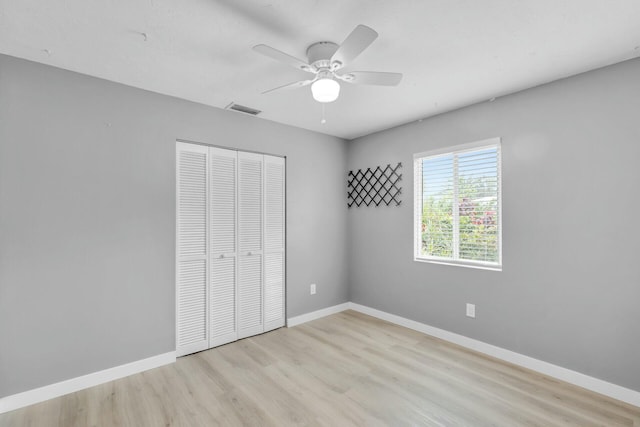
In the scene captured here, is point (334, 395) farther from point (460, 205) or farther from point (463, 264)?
point (460, 205)

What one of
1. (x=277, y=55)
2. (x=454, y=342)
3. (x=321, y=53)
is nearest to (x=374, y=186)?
(x=454, y=342)

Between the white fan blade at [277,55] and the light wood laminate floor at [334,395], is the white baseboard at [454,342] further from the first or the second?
the white fan blade at [277,55]

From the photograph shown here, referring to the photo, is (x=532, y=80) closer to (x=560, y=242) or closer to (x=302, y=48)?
(x=560, y=242)

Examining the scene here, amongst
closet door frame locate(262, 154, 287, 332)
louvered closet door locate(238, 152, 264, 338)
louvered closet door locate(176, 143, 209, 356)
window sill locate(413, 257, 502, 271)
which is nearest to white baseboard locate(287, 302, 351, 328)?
closet door frame locate(262, 154, 287, 332)

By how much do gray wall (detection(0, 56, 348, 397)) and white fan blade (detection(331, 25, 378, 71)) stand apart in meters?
1.84

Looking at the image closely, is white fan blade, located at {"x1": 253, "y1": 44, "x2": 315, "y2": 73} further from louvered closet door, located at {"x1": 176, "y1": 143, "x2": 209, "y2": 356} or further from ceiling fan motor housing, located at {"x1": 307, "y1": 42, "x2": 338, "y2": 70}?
louvered closet door, located at {"x1": 176, "y1": 143, "x2": 209, "y2": 356}

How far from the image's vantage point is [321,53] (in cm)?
205

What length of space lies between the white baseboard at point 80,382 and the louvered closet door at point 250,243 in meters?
0.85

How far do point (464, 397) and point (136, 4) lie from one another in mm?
3347

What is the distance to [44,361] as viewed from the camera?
2.29 meters

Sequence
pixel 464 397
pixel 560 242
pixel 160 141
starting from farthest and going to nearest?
pixel 160 141 → pixel 560 242 → pixel 464 397

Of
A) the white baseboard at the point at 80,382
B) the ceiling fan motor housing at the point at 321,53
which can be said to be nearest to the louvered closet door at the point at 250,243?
the white baseboard at the point at 80,382

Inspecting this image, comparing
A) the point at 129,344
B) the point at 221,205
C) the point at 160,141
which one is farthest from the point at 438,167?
the point at 129,344

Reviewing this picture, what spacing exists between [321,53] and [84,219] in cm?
226
